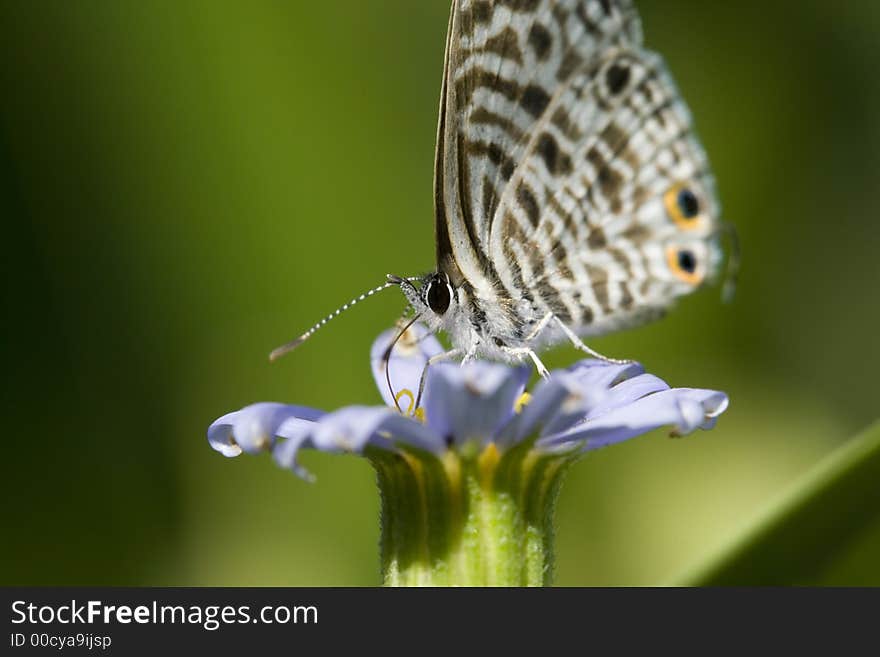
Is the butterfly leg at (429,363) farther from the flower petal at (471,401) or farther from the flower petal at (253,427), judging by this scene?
the flower petal at (471,401)

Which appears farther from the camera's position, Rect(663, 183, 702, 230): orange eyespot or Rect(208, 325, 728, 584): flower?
Rect(663, 183, 702, 230): orange eyespot

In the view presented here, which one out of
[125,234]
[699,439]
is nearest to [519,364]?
[699,439]

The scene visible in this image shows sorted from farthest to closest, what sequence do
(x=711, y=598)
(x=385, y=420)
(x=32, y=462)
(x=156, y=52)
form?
(x=156, y=52) < (x=32, y=462) < (x=711, y=598) < (x=385, y=420)

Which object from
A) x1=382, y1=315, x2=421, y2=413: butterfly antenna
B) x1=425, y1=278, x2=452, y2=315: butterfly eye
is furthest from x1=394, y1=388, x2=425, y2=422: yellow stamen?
x1=425, y1=278, x2=452, y2=315: butterfly eye

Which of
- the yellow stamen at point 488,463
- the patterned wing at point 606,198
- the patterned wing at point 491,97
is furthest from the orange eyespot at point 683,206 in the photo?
the yellow stamen at point 488,463

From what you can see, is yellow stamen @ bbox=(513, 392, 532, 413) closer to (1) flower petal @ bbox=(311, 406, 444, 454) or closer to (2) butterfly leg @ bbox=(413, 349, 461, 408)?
(2) butterfly leg @ bbox=(413, 349, 461, 408)

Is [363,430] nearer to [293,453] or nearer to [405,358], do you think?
[293,453]

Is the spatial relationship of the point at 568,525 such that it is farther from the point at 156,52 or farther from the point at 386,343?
the point at 156,52
